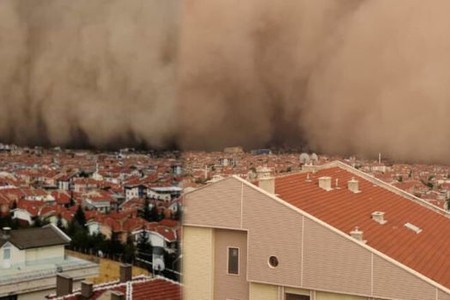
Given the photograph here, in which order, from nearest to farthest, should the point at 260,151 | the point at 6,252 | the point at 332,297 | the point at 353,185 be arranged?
1. the point at 6,252
2. the point at 332,297
3. the point at 260,151
4. the point at 353,185

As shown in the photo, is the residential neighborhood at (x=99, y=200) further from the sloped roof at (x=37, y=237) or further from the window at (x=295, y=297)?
the window at (x=295, y=297)

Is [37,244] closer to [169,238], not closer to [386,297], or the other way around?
[169,238]

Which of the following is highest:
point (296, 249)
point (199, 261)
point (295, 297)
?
point (296, 249)

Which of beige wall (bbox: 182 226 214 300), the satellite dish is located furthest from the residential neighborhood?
the satellite dish

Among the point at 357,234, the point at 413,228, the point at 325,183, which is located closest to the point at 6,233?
the point at 357,234

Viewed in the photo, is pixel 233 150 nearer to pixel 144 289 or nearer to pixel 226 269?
pixel 226 269

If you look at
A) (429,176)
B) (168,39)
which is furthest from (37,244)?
(429,176)
